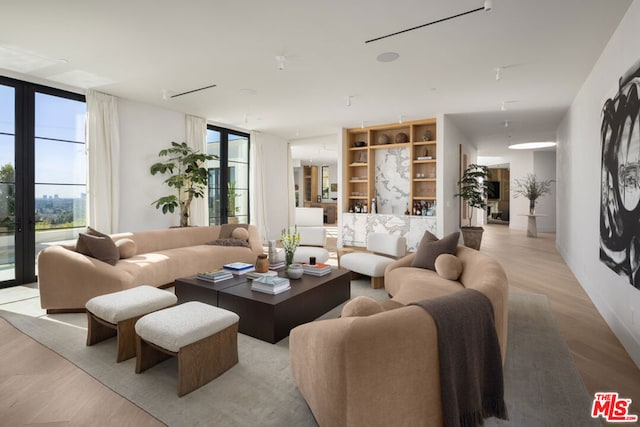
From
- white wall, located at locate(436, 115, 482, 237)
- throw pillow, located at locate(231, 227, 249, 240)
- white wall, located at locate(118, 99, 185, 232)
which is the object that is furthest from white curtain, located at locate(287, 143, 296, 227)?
white wall, located at locate(436, 115, 482, 237)

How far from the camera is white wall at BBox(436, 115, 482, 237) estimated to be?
683 centimetres

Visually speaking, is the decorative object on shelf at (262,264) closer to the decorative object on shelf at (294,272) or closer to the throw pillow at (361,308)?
the decorative object on shelf at (294,272)

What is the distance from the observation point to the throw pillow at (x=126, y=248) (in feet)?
14.0

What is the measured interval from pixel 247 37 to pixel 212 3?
0.63m

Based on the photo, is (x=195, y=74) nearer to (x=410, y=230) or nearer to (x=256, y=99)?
(x=256, y=99)

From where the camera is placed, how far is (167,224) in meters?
6.54

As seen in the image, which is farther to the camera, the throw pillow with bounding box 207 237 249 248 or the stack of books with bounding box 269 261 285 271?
the throw pillow with bounding box 207 237 249 248

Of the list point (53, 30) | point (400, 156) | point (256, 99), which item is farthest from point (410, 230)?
point (53, 30)

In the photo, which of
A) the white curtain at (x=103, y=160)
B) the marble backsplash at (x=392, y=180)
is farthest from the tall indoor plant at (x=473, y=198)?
the white curtain at (x=103, y=160)

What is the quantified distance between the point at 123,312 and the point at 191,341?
2.51 ft

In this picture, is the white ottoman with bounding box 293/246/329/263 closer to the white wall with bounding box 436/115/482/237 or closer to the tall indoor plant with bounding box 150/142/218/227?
the tall indoor plant with bounding box 150/142/218/227

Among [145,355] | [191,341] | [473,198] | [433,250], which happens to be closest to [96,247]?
[145,355]

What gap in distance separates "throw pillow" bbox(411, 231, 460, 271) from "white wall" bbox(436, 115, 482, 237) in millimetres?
3237

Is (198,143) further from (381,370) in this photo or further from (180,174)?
(381,370)
